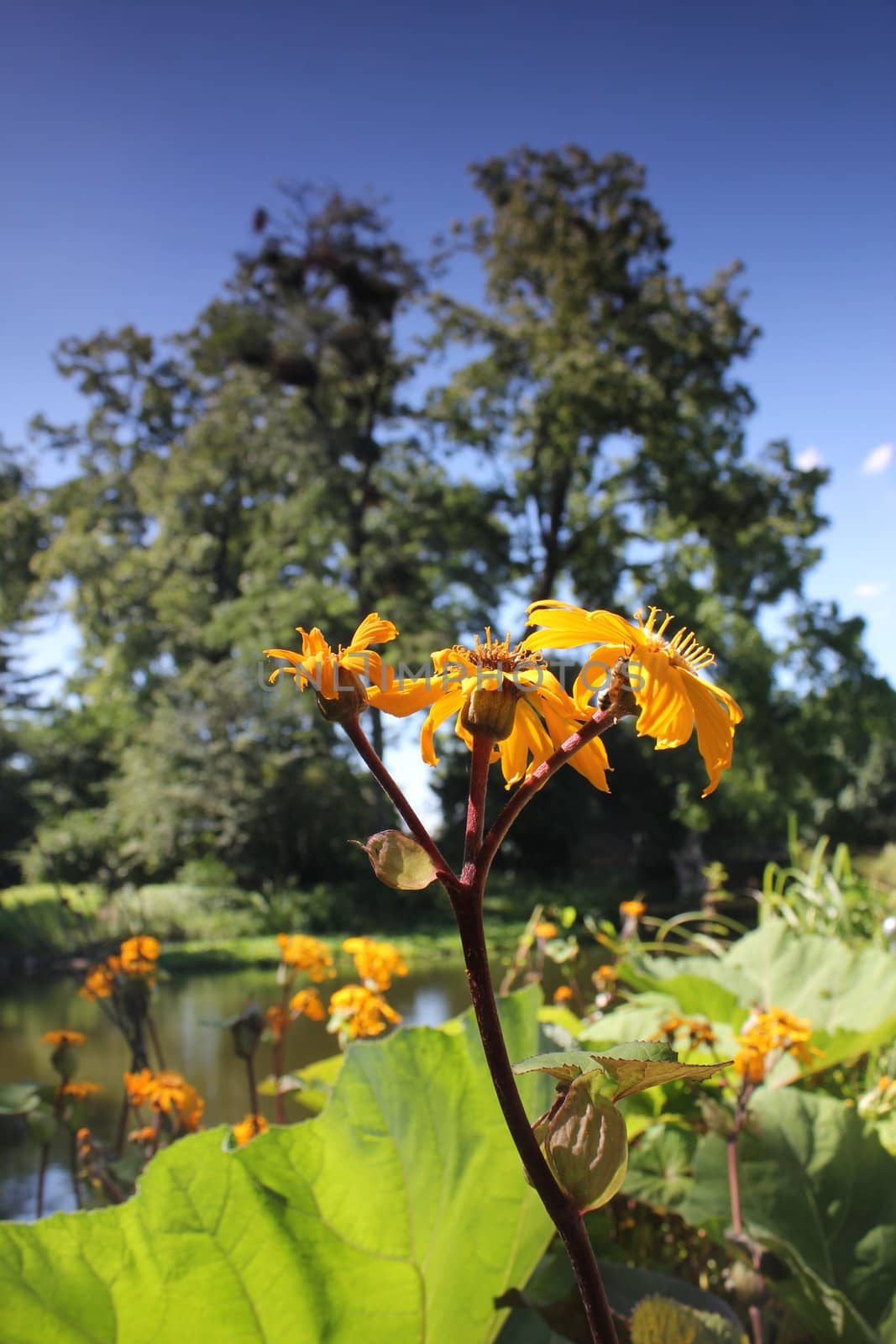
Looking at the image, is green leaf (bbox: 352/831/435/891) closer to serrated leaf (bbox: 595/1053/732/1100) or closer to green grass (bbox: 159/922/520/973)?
serrated leaf (bbox: 595/1053/732/1100)

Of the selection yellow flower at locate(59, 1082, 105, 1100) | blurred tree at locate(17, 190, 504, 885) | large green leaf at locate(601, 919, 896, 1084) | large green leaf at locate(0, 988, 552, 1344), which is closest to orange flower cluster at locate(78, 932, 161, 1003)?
yellow flower at locate(59, 1082, 105, 1100)

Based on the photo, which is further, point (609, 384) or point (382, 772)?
point (609, 384)

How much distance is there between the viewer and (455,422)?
12.7 m

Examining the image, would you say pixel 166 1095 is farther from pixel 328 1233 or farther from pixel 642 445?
pixel 642 445

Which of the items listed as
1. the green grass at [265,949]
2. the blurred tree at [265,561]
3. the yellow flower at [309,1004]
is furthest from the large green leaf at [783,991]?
the blurred tree at [265,561]

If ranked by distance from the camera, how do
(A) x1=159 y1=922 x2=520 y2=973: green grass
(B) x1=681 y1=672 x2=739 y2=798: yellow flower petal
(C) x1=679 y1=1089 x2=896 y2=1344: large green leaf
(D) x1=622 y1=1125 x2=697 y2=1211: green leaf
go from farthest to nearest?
(A) x1=159 y1=922 x2=520 y2=973: green grass < (D) x1=622 y1=1125 x2=697 y2=1211: green leaf < (C) x1=679 y1=1089 x2=896 y2=1344: large green leaf < (B) x1=681 y1=672 x2=739 y2=798: yellow flower petal

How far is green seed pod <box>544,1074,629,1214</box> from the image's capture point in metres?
0.28

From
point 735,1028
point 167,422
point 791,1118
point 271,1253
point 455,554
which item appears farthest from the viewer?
point 167,422

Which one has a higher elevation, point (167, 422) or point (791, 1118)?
point (167, 422)

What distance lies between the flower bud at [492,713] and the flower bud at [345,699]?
0.17 ft

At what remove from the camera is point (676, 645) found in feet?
1.43

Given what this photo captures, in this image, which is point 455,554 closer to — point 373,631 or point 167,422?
Answer: point 167,422

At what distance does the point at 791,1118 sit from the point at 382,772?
82cm

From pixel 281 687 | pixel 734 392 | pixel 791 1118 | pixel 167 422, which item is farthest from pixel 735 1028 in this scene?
pixel 167 422
